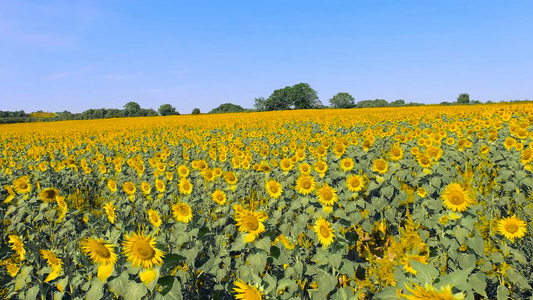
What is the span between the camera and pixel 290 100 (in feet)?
337

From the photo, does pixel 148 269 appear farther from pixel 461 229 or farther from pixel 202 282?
pixel 461 229

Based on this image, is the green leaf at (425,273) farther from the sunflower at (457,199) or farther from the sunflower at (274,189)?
the sunflower at (274,189)

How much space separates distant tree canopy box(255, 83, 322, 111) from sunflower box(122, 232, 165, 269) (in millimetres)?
97412

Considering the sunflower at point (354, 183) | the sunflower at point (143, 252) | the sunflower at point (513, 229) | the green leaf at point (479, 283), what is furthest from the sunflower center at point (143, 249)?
the sunflower at point (513, 229)

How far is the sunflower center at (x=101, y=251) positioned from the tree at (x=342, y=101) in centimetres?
10686

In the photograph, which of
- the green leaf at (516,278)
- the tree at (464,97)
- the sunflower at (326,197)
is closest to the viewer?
the green leaf at (516,278)

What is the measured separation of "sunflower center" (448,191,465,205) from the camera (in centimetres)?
360

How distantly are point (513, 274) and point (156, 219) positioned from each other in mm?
4323

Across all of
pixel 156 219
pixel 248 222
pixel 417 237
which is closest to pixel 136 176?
pixel 156 219

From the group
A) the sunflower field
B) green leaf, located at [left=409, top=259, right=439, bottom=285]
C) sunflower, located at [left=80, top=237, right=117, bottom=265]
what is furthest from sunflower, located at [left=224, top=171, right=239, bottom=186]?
green leaf, located at [left=409, top=259, right=439, bottom=285]

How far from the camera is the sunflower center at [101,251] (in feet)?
7.66

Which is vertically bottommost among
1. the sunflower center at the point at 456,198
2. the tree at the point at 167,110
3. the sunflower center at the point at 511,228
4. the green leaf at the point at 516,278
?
the green leaf at the point at 516,278

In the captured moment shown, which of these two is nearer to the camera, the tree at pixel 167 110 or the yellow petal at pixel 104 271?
the yellow petal at pixel 104 271

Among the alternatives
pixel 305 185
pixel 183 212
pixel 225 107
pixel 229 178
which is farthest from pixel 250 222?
pixel 225 107
